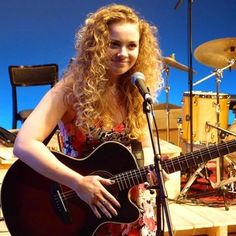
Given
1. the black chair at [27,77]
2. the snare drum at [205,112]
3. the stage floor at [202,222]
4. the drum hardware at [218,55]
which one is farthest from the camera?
the black chair at [27,77]

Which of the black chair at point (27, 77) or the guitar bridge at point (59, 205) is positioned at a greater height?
the black chair at point (27, 77)

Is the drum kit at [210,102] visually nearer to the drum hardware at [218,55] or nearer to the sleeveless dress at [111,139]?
the drum hardware at [218,55]

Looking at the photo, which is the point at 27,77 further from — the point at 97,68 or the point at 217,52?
the point at 97,68

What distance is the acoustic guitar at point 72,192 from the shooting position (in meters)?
2.13

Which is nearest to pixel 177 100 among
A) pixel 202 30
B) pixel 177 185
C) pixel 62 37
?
pixel 202 30

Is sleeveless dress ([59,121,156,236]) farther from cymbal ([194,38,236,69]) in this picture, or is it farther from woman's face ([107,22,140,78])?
cymbal ([194,38,236,69])

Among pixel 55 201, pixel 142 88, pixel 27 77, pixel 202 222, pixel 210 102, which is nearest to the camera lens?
pixel 142 88

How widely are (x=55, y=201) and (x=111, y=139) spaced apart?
0.37m

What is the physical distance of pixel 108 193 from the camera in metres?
2.00

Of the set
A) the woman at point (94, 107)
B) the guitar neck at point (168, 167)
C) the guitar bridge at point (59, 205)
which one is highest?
the woman at point (94, 107)

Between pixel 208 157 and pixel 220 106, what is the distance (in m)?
2.58

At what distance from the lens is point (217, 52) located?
464 cm

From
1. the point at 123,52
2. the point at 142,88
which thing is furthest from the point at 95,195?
the point at 123,52

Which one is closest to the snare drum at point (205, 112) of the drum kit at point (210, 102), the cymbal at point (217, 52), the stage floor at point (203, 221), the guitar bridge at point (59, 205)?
the drum kit at point (210, 102)
